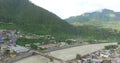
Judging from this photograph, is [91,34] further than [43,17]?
Yes

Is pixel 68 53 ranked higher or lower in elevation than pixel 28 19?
lower

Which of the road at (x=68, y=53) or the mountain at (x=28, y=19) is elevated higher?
the mountain at (x=28, y=19)

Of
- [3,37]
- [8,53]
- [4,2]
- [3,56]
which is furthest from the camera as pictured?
[4,2]

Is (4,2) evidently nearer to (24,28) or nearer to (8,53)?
(24,28)

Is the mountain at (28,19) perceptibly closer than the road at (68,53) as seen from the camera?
No

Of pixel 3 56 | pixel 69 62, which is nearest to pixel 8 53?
pixel 3 56

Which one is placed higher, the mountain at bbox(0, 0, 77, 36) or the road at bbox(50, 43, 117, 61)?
the mountain at bbox(0, 0, 77, 36)

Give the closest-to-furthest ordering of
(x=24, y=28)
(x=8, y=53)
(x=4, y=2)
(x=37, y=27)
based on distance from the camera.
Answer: (x=8, y=53) → (x=24, y=28) → (x=37, y=27) → (x=4, y=2)

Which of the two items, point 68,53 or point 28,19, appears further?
point 28,19
